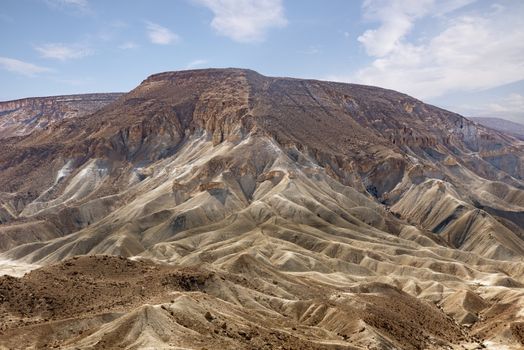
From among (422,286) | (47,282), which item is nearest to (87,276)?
(47,282)

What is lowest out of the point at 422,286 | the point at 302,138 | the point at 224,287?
the point at 422,286

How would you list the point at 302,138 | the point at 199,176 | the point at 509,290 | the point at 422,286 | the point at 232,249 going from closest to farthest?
the point at 509,290, the point at 422,286, the point at 232,249, the point at 199,176, the point at 302,138

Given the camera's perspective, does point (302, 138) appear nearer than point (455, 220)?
No

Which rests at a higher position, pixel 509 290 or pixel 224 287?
pixel 224 287

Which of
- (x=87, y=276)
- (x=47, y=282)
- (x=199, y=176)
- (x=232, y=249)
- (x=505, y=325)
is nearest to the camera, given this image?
(x=47, y=282)

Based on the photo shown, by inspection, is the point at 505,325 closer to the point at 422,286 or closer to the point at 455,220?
the point at 422,286

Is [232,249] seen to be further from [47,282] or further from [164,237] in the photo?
[47,282]
